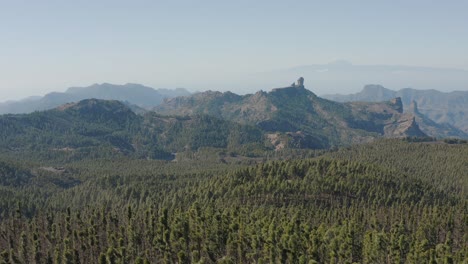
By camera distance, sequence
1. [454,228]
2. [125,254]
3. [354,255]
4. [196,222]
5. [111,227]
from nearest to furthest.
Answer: [125,254], [354,255], [196,222], [111,227], [454,228]

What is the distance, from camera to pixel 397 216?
19788 centimetres

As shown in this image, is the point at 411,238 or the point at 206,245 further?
the point at 411,238

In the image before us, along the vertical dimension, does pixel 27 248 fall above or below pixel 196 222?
below

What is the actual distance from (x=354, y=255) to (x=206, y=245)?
55718 mm

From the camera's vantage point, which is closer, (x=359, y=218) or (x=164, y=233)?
(x=164, y=233)

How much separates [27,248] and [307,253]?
354ft

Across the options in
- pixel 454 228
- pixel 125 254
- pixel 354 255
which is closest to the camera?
pixel 125 254

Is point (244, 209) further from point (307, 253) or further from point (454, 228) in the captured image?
point (454, 228)

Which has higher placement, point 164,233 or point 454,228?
point 164,233

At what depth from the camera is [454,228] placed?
187 metres

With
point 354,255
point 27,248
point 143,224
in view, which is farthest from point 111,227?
point 354,255

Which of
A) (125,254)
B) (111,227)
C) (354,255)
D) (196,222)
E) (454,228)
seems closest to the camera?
(125,254)

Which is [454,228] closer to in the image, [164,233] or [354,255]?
[354,255]

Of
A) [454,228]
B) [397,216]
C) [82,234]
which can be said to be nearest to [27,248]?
[82,234]
